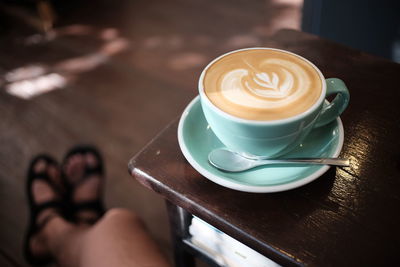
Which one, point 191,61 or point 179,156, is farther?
point 191,61

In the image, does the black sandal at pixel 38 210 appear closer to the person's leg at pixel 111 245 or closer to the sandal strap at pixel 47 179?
the sandal strap at pixel 47 179

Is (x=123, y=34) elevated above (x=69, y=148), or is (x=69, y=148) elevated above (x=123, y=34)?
(x=123, y=34)

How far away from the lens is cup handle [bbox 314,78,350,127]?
1.41ft

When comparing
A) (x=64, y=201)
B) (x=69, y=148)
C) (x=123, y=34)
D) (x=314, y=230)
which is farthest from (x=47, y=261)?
(x=123, y=34)

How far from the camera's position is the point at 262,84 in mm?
422

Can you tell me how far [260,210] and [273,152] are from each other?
0.21ft

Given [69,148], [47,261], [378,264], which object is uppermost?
[378,264]

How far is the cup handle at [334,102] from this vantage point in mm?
431

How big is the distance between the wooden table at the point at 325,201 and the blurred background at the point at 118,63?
0.55 metres

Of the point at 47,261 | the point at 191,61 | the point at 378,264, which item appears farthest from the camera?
the point at 191,61

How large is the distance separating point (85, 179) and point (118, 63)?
1.75 ft

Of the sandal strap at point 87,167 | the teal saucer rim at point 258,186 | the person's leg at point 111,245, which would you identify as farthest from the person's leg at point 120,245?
the sandal strap at point 87,167

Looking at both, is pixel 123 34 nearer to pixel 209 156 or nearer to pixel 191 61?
pixel 191 61

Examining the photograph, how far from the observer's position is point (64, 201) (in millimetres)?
1070
